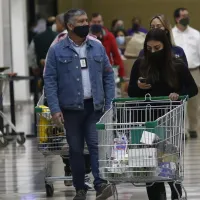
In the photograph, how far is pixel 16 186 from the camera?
35.8 ft

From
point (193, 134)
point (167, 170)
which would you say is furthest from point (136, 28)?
point (167, 170)

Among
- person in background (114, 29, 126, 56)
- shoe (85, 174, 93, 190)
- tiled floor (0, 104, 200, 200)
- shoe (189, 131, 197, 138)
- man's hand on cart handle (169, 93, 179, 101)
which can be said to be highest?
person in background (114, 29, 126, 56)

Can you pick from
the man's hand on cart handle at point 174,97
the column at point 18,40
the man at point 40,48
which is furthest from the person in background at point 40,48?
the column at point 18,40

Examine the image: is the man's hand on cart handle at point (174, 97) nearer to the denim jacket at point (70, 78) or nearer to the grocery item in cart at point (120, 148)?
the grocery item in cart at point (120, 148)

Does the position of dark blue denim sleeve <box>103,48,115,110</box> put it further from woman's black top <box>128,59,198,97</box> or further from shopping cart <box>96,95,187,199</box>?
shopping cart <box>96,95,187,199</box>

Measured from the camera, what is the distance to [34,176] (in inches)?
458

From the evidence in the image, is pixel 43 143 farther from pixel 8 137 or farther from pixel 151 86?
pixel 8 137

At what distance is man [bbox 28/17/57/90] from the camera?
54.0ft

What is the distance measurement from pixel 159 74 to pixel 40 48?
28.4 feet

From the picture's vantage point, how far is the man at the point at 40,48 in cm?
1645

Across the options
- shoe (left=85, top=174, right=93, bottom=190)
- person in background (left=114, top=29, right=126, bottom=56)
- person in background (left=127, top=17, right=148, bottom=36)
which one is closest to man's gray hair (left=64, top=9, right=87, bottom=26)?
shoe (left=85, top=174, right=93, bottom=190)

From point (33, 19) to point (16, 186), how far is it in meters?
22.4

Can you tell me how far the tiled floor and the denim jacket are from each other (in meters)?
1.35

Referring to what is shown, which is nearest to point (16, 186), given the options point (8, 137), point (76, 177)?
point (76, 177)
